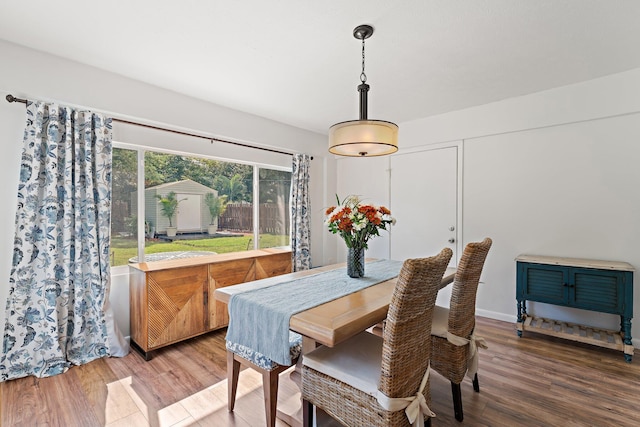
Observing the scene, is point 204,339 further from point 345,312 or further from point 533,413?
point 533,413

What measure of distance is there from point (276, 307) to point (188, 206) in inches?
86.9

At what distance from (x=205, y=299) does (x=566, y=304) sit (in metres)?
3.29

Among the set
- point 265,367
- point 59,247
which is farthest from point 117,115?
point 265,367

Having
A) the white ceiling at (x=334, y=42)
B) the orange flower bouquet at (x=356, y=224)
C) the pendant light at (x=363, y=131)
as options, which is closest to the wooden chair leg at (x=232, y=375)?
the orange flower bouquet at (x=356, y=224)

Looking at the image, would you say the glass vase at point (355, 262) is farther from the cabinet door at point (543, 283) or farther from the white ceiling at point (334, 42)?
the cabinet door at point (543, 283)

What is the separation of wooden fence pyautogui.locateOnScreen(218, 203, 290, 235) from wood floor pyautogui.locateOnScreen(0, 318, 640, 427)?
1.52 meters

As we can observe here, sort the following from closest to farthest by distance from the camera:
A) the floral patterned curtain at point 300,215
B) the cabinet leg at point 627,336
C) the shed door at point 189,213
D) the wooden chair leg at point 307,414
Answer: the wooden chair leg at point 307,414, the cabinet leg at point 627,336, the shed door at point 189,213, the floral patterned curtain at point 300,215

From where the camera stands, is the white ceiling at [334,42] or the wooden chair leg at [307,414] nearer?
the wooden chair leg at [307,414]

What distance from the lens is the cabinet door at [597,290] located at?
94.9 inches

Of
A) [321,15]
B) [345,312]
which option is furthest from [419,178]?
[345,312]

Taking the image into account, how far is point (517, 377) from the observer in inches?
85.1

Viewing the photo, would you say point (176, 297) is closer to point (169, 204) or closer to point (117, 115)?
point (169, 204)

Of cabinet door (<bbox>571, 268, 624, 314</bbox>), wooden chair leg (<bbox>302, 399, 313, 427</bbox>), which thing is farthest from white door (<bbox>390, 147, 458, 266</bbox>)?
wooden chair leg (<bbox>302, 399, 313, 427</bbox>)

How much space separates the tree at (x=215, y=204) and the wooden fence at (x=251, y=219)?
0.19 feet
